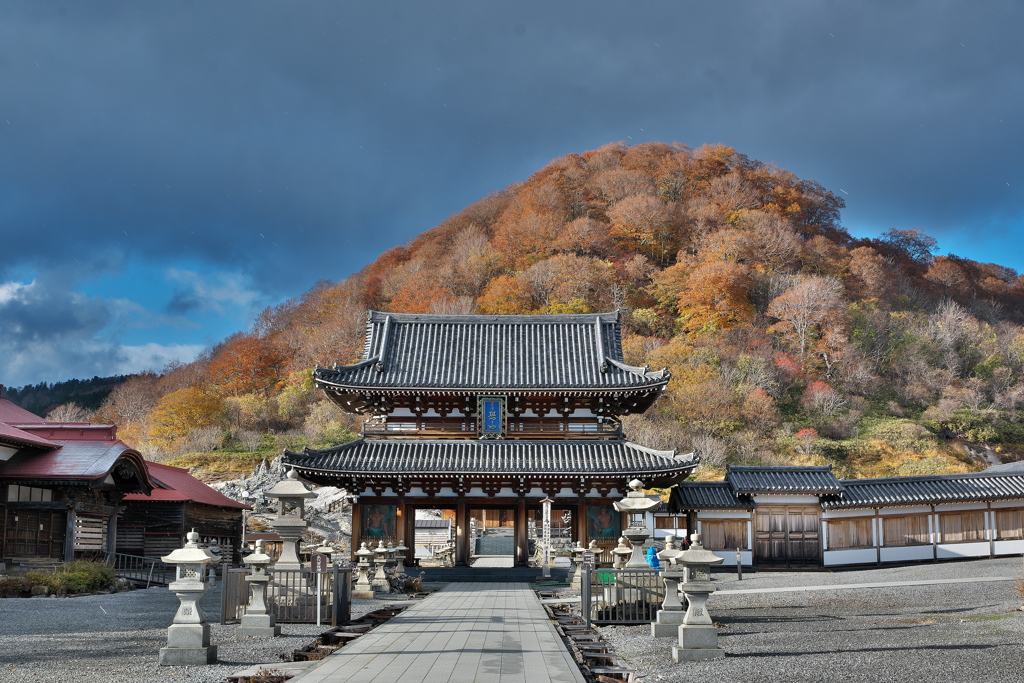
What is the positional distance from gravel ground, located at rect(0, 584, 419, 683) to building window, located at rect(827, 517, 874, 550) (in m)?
17.3

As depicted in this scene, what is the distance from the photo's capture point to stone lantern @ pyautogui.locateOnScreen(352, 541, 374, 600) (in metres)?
18.3

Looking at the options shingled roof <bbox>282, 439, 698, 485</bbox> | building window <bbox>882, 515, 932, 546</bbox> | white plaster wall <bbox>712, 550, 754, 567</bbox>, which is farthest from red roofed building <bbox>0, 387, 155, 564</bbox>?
building window <bbox>882, 515, 932, 546</bbox>

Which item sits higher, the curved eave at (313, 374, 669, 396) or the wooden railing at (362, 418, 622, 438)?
the curved eave at (313, 374, 669, 396)

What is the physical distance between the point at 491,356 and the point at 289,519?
1681cm

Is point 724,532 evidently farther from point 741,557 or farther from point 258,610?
point 258,610

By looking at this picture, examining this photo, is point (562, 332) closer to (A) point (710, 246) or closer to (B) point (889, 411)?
(B) point (889, 411)

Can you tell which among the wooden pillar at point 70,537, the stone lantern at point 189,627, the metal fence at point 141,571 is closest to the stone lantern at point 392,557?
the metal fence at point 141,571

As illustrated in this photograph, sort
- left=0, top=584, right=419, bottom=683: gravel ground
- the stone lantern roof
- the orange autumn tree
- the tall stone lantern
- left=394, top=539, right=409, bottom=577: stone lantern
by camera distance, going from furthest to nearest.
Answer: the orange autumn tree → left=394, top=539, right=409, bottom=577: stone lantern → the stone lantern roof → the tall stone lantern → left=0, top=584, right=419, bottom=683: gravel ground

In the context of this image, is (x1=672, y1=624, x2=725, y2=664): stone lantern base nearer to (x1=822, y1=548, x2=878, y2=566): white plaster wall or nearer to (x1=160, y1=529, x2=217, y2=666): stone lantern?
(x1=160, y1=529, x2=217, y2=666): stone lantern

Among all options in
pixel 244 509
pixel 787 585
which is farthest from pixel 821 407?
pixel 244 509

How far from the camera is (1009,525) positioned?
2719 centimetres

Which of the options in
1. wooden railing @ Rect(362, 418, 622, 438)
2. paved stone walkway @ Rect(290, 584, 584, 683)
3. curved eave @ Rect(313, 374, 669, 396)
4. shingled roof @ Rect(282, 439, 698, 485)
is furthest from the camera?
wooden railing @ Rect(362, 418, 622, 438)

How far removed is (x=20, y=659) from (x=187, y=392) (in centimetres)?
4402

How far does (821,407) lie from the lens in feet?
147
